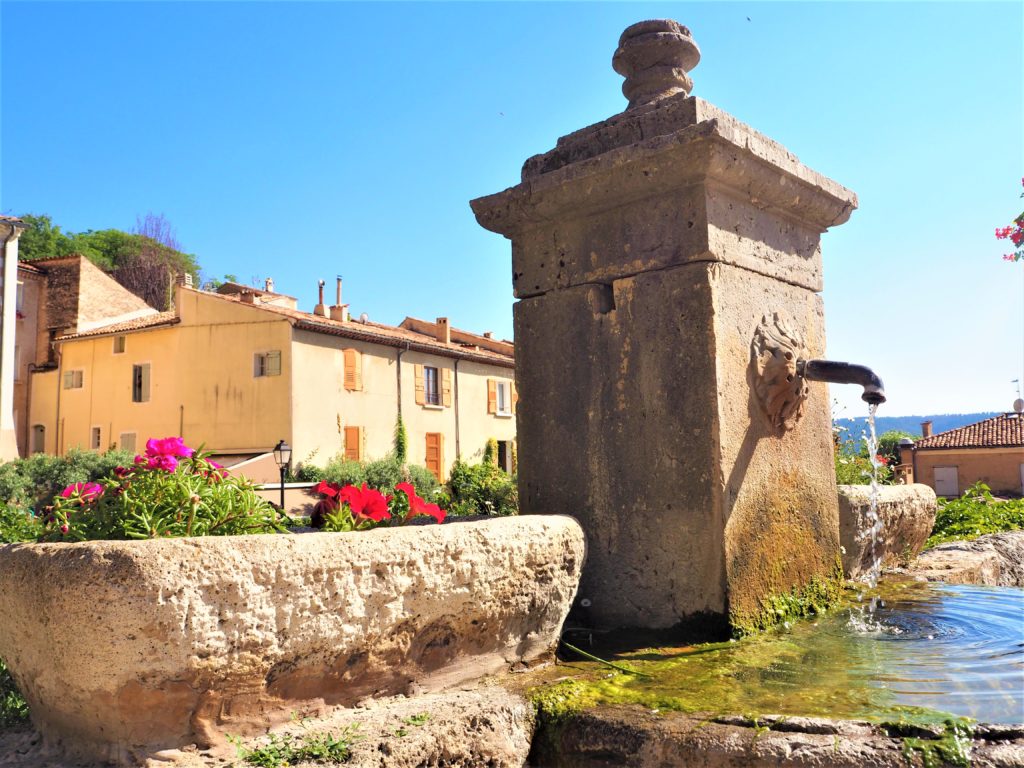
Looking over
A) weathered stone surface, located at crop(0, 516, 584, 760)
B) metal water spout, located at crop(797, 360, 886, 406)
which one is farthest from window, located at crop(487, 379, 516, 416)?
weathered stone surface, located at crop(0, 516, 584, 760)

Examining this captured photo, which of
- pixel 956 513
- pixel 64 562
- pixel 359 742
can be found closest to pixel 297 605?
pixel 359 742

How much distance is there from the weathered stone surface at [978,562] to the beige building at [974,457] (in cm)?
3111

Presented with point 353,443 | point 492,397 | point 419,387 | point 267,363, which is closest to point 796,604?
point 267,363

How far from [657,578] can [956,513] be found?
18.3 feet

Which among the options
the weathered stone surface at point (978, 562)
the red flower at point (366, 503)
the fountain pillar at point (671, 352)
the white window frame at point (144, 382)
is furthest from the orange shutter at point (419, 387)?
the red flower at point (366, 503)

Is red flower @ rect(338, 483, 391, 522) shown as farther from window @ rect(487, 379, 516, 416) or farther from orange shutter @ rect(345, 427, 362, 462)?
window @ rect(487, 379, 516, 416)

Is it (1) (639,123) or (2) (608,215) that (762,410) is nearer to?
(2) (608,215)

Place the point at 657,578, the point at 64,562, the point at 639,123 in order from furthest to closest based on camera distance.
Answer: the point at 639,123, the point at 657,578, the point at 64,562

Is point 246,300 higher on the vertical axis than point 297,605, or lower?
higher

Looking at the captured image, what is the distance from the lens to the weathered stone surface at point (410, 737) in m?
1.97

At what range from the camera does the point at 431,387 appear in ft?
96.1

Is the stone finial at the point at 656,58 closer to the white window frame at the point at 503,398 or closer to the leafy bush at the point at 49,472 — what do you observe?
the leafy bush at the point at 49,472

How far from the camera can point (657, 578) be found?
3062 mm

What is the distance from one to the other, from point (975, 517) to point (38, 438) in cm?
3061
